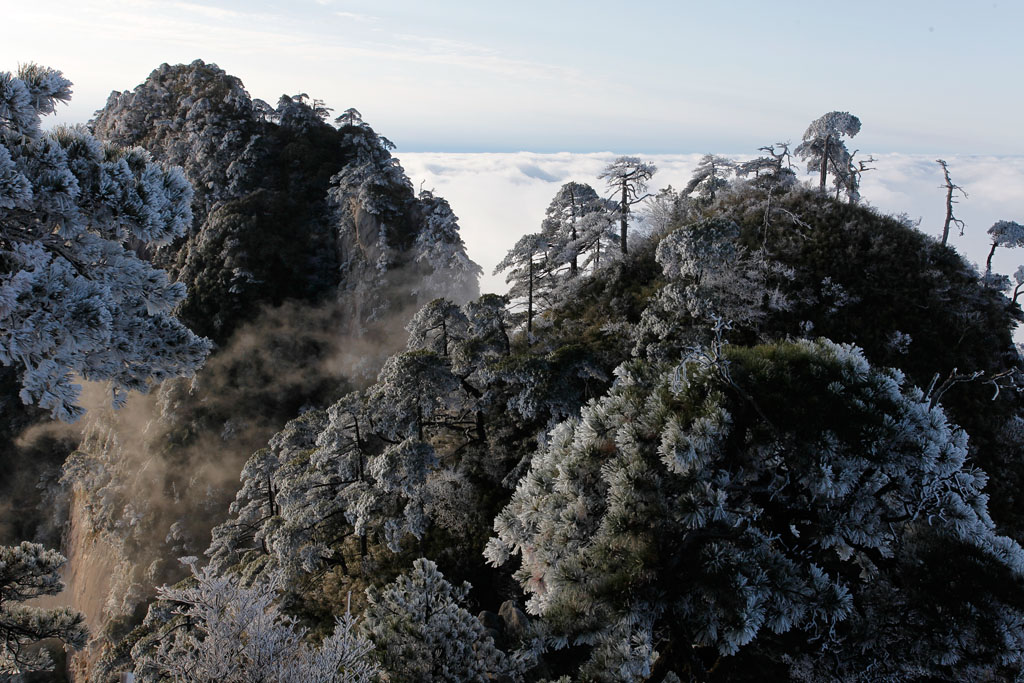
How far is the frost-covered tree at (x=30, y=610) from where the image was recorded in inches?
408

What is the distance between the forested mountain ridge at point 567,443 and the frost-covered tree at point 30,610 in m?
2.19

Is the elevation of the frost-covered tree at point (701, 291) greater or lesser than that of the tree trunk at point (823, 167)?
lesser

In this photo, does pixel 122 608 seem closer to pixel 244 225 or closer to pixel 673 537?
pixel 244 225

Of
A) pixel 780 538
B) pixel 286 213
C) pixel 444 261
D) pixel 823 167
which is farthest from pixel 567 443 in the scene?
pixel 286 213

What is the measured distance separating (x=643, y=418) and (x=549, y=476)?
1.16 m

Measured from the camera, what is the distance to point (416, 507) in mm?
17609

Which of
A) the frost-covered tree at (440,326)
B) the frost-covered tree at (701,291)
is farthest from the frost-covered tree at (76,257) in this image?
the frost-covered tree at (701,291)

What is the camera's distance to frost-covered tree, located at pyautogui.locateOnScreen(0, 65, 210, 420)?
18.7 ft

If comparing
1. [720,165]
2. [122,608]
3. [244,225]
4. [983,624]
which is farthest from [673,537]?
[244,225]

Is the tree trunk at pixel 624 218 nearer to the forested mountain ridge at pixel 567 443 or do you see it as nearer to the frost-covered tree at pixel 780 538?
the forested mountain ridge at pixel 567 443

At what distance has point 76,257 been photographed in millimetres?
6477

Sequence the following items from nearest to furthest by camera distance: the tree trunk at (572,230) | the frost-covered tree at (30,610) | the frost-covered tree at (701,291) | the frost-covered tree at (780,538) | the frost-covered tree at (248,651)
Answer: the frost-covered tree at (780,538), the frost-covered tree at (248,651), the frost-covered tree at (30,610), the frost-covered tree at (701,291), the tree trunk at (572,230)

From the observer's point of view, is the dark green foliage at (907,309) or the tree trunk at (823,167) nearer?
the dark green foliage at (907,309)

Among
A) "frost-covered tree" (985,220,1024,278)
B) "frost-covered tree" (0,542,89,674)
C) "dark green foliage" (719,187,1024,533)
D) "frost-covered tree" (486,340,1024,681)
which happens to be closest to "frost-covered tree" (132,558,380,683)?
"frost-covered tree" (0,542,89,674)
